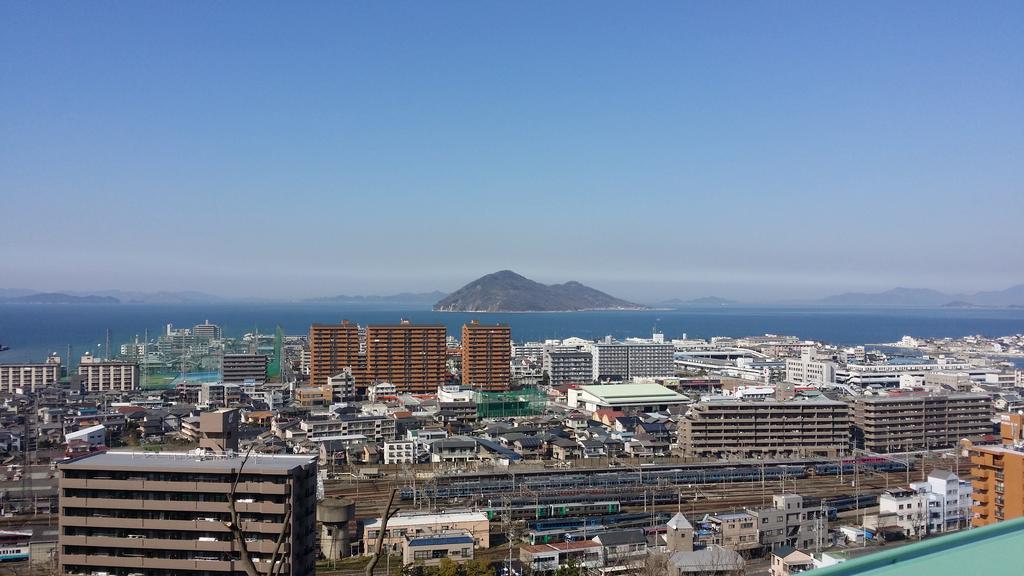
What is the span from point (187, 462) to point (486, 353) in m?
12.7

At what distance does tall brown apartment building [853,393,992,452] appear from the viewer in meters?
11.5

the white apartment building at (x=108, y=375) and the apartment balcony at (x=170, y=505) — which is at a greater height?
the apartment balcony at (x=170, y=505)

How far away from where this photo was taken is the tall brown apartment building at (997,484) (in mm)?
6418

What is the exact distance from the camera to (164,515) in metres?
4.79

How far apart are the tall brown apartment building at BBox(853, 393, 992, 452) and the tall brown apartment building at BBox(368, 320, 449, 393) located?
873 cm

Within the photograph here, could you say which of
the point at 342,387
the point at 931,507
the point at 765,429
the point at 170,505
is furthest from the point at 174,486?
the point at 342,387

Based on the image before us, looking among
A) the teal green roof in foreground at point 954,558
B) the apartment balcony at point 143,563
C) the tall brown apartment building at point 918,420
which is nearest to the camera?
the teal green roof in foreground at point 954,558

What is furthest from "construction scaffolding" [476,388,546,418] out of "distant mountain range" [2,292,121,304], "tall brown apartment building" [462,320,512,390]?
"distant mountain range" [2,292,121,304]

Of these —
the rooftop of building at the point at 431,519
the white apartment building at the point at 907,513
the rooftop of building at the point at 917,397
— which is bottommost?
the white apartment building at the point at 907,513

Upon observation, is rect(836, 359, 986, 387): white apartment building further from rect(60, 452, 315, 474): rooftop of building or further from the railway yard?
rect(60, 452, 315, 474): rooftop of building

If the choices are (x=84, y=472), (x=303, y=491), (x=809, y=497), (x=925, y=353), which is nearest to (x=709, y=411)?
(x=809, y=497)

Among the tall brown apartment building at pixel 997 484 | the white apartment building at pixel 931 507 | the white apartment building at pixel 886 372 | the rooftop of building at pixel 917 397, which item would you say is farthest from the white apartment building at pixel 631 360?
the tall brown apartment building at pixel 997 484

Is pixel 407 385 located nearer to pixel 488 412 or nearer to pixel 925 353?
pixel 488 412

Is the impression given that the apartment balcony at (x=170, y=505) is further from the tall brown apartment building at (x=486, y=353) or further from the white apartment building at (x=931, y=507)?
the tall brown apartment building at (x=486, y=353)
